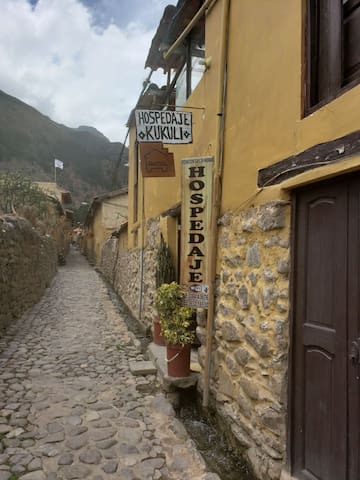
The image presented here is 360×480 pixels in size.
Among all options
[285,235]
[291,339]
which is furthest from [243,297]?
[285,235]

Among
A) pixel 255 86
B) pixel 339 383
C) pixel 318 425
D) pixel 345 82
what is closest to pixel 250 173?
pixel 255 86

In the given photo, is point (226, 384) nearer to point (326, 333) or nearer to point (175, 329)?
point (175, 329)

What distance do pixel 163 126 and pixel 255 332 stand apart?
8.41 feet

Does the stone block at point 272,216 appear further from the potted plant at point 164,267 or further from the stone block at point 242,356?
the potted plant at point 164,267

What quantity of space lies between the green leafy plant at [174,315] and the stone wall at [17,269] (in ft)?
12.9

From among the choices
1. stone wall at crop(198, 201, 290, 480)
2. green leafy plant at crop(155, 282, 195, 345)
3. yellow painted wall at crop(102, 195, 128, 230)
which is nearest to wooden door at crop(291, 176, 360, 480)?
stone wall at crop(198, 201, 290, 480)

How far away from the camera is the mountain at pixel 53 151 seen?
57375mm

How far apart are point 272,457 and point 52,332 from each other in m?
5.72

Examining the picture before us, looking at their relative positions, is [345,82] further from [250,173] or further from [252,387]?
[252,387]

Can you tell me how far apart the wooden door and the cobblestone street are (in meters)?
1.02

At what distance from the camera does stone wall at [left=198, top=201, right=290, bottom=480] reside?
2.72 metres

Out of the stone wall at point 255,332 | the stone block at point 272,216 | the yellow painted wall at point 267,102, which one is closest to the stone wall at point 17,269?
the stone wall at point 255,332

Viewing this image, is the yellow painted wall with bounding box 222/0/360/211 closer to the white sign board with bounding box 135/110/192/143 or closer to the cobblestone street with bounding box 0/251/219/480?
the white sign board with bounding box 135/110/192/143

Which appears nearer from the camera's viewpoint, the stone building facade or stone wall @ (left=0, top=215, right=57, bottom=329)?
the stone building facade
